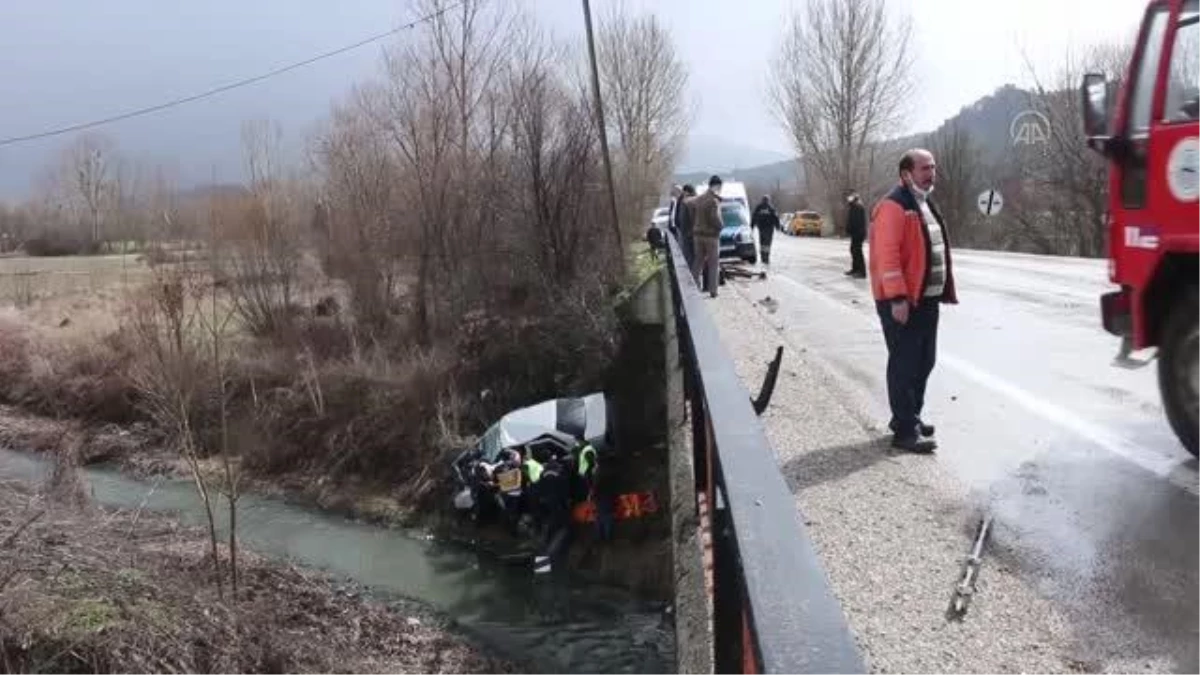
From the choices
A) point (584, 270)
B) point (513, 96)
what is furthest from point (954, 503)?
point (513, 96)

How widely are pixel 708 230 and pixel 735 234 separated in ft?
28.9

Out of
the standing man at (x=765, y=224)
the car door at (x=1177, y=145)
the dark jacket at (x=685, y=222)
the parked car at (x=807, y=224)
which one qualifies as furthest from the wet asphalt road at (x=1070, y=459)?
the parked car at (x=807, y=224)

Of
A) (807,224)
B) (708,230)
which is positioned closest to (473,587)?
(708,230)

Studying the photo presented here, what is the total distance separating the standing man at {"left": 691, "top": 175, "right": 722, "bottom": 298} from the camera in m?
15.3

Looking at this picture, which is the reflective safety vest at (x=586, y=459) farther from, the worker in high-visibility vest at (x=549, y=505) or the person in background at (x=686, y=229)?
the person in background at (x=686, y=229)

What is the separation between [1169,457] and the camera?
6.06 m

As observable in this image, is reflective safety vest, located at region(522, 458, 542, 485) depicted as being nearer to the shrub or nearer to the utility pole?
the utility pole

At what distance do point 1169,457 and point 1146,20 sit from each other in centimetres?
257

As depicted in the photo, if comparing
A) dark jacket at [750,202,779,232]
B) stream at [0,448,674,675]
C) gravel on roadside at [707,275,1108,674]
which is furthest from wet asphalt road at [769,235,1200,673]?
dark jacket at [750,202,779,232]

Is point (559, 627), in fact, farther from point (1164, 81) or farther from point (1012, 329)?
point (1164, 81)

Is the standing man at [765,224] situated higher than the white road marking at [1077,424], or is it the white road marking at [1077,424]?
the standing man at [765,224]

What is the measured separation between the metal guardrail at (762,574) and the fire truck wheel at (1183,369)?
3372 millimetres

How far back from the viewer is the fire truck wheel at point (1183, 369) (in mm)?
5695
